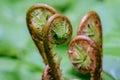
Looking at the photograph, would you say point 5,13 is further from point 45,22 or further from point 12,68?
point 45,22

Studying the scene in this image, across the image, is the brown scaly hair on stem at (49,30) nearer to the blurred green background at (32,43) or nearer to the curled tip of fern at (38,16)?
the curled tip of fern at (38,16)

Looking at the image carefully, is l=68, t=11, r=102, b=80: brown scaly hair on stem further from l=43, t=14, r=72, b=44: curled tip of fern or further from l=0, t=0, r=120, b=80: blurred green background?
l=0, t=0, r=120, b=80: blurred green background

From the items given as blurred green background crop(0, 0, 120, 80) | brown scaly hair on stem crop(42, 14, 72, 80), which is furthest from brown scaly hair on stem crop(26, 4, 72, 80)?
blurred green background crop(0, 0, 120, 80)

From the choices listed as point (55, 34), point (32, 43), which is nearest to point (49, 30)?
point (55, 34)

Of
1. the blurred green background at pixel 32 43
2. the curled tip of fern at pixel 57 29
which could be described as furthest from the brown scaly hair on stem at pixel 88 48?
the blurred green background at pixel 32 43

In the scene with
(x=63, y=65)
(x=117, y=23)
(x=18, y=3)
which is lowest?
(x=63, y=65)

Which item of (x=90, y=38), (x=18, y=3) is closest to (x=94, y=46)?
(x=90, y=38)
